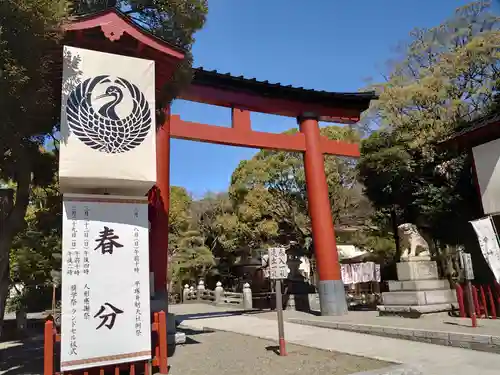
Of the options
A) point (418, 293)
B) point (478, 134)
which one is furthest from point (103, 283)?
point (478, 134)

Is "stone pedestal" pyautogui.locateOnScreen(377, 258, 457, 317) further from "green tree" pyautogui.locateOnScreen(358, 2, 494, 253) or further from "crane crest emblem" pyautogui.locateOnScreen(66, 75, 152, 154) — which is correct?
"crane crest emblem" pyautogui.locateOnScreen(66, 75, 152, 154)

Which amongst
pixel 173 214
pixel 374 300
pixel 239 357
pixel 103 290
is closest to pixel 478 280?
pixel 374 300

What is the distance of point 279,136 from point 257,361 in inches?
341

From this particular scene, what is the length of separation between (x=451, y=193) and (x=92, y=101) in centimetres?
1186

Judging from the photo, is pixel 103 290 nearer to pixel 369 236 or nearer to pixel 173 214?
pixel 369 236

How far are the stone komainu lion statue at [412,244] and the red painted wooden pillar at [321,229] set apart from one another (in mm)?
2459

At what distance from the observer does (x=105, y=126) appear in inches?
232

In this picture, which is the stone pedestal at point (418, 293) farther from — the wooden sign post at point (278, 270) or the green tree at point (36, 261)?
the green tree at point (36, 261)

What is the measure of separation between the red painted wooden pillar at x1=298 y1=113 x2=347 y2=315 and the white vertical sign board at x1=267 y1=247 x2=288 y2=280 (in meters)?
6.53

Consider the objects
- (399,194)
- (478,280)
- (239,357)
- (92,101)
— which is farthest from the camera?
(399,194)

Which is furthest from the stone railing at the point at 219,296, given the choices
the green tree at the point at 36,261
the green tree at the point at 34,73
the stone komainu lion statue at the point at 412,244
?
the green tree at the point at 34,73

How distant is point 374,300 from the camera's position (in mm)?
19500

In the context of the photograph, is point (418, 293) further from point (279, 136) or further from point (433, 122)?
point (433, 122)

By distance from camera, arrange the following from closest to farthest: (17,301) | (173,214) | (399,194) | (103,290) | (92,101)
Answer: (103,290) < (92,101) < (17,301) < (399,194) < (173,214)
